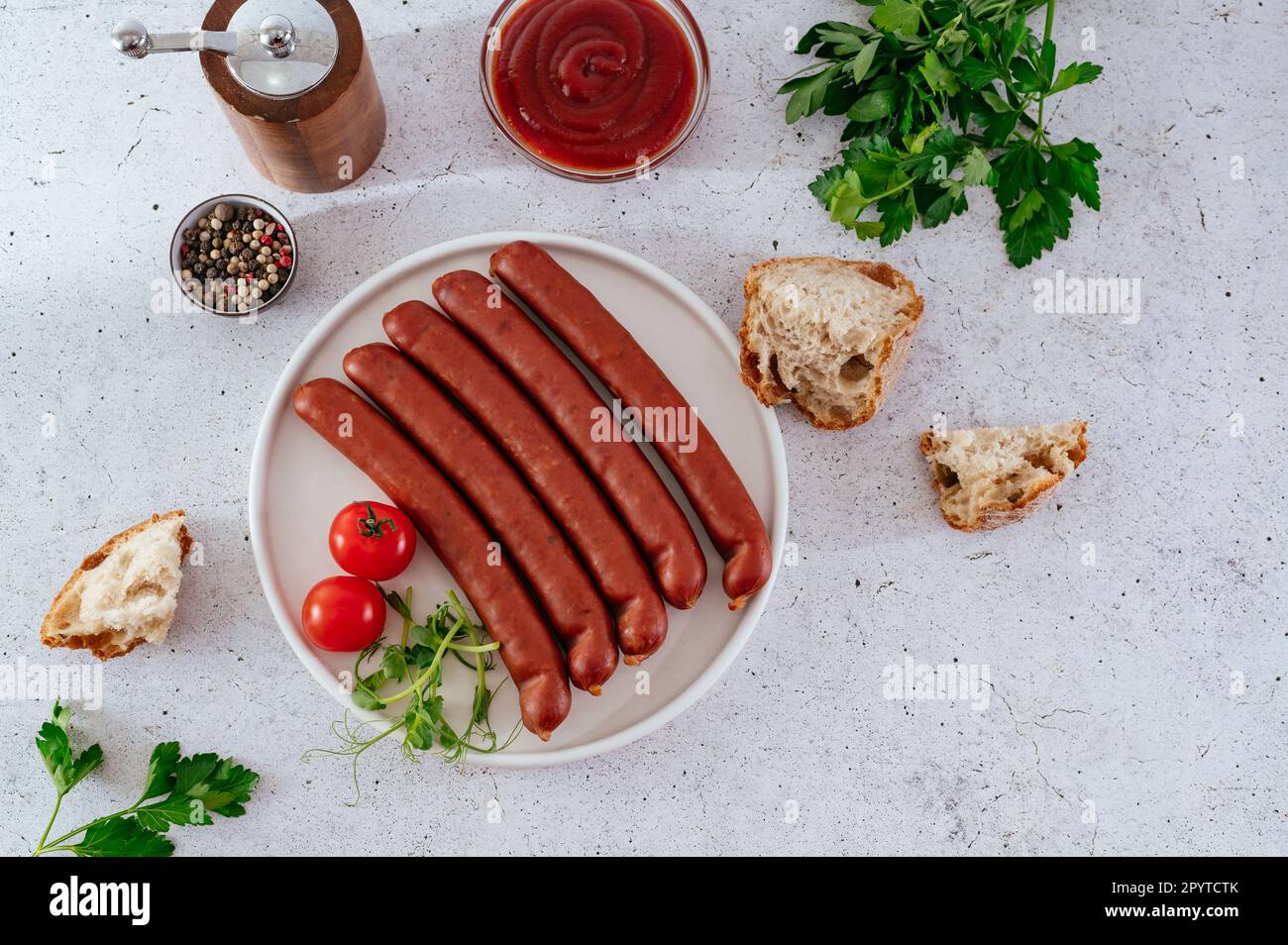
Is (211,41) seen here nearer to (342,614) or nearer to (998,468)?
(342,614)

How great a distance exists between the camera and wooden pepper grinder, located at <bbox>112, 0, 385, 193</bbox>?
6.79 feet

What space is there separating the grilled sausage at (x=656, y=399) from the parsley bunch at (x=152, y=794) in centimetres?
134

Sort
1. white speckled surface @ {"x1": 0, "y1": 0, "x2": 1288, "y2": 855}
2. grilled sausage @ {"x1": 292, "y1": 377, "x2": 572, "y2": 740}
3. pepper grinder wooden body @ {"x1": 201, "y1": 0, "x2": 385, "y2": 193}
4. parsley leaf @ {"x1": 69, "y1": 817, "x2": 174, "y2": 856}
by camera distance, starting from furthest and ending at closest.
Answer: white speckled surface @ {"x1": 0, "y1": 0, "x2": 1288, "y2": 855}, parsley leaf @ {"x1": 69, "y1": 817, "x2": 174, "y2": 856}, grilled sausage @ {"x1": 292, "y1": 377, "x2": 572, "y2": 740}, pepper grinder wooden body @ {"x1": 201, "y1": 0, "x2": 385, "y2": 193}

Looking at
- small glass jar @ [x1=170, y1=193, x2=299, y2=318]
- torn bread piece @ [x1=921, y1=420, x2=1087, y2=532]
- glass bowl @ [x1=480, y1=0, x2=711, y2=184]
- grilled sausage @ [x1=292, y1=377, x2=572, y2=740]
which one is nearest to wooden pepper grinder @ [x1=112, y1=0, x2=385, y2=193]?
small glass jar @ [x1=170, y1=193, x2=299, y2=318]

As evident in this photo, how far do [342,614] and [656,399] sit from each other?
0.90 metres

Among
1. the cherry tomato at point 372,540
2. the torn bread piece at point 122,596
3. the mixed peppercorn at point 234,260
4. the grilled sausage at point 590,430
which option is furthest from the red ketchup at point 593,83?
the torn bread piece at point 122,596

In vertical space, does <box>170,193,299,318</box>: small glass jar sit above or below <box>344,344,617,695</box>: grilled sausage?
above

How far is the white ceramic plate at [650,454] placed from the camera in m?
2.40

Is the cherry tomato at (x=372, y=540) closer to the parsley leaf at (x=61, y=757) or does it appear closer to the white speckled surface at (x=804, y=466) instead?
the white speckled surface at (x=804, y=466)

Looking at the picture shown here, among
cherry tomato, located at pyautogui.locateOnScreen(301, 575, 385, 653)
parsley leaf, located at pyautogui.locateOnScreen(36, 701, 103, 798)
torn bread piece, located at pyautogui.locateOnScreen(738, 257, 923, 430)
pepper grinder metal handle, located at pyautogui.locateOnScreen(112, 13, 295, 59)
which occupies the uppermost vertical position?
pepper grinder metal handle, located at pyautogui.locateOnScreen(112, 13, 295, 59)

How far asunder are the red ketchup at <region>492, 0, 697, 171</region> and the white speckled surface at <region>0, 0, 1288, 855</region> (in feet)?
0.57

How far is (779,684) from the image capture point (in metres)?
2.55

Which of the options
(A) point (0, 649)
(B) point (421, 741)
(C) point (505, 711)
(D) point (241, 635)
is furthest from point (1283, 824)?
(A) point (0, 649)

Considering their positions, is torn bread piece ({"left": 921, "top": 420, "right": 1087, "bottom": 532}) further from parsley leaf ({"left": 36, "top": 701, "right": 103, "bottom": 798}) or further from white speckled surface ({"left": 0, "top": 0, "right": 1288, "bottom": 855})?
parsley leaf ({"left": 36, "top": 701, "right": 103, "bottom": 798})
